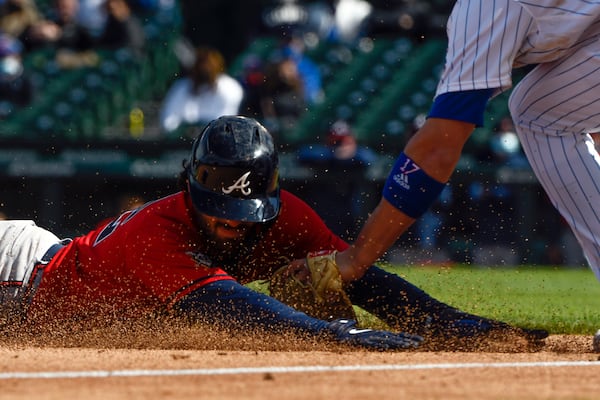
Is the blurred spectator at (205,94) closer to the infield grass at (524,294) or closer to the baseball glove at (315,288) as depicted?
the infield grass at (524,294)

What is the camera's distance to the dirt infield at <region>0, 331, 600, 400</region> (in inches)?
117

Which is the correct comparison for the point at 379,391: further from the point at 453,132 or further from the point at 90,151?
the point at 90,151

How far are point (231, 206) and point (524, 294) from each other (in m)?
3.72

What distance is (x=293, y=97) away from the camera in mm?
11305

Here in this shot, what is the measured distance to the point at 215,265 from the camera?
436 cm

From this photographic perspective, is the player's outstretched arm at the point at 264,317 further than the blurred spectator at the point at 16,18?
No

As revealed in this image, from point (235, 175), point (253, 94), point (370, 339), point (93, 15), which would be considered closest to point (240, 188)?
point (235, 175)

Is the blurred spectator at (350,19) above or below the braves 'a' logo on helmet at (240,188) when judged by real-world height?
below

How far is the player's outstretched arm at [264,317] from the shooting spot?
3.86 meters

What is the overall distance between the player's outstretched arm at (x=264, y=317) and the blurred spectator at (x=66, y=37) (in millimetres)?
8505

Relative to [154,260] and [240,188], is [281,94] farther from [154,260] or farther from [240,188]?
[154,260]

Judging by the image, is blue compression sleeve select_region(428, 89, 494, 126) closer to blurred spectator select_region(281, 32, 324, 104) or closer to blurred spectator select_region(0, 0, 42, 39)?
blurred spectator select_region(281, 32, 324, 104)

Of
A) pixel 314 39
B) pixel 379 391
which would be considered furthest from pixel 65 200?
pixel 379 391

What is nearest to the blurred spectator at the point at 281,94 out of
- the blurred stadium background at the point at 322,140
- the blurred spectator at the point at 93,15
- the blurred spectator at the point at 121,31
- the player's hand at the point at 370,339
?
the blurred stadium background at the point at 322,140
